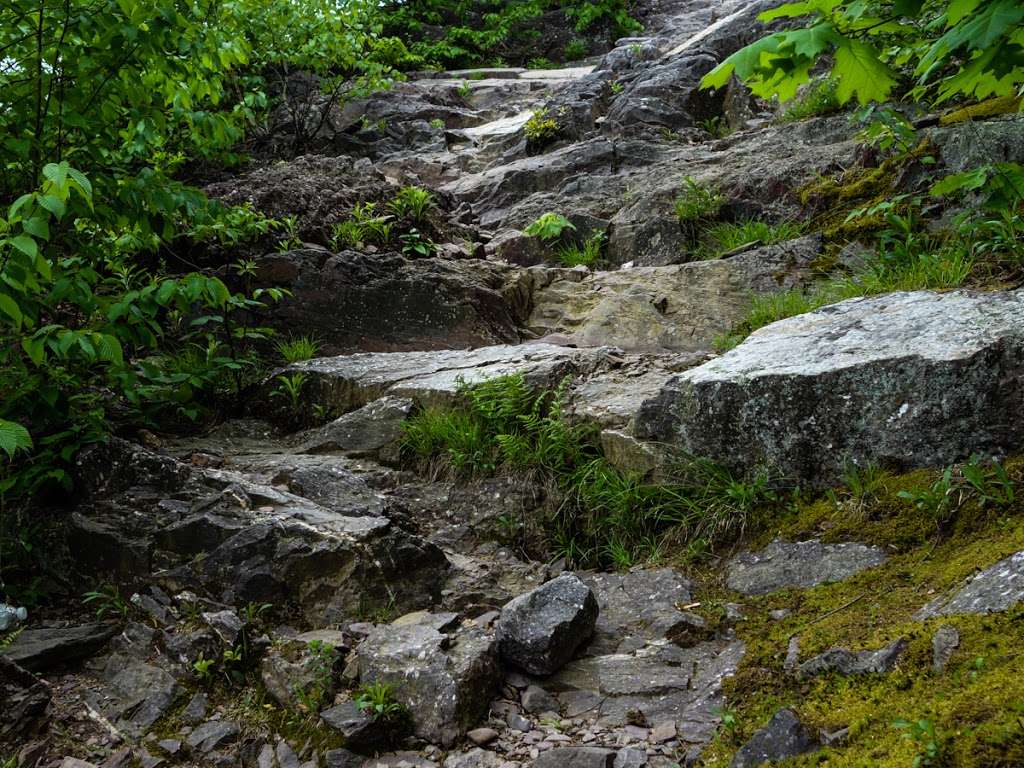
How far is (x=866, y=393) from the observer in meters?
4.08

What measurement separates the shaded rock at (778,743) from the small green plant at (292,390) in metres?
4.61

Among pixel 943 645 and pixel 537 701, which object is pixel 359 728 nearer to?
pixel 537 701

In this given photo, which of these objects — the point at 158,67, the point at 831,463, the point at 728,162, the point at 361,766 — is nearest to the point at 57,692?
the point at 361,766

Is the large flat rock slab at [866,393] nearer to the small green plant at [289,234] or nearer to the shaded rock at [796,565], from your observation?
the shaded rock at [796,565]

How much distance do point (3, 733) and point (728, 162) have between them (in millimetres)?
8389

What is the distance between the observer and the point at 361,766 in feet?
10.1

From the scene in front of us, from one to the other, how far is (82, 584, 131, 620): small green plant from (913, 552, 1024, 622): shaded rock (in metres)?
3.83

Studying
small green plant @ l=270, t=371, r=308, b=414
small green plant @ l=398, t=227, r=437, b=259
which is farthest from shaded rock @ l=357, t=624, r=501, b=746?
small green plant @ l=398, t=227, r=437, b=259

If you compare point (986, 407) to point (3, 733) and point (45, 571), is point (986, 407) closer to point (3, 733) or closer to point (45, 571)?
point (3, 733)

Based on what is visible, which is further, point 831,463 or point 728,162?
point 728,162

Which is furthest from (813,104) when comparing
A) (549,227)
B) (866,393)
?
(866,393)

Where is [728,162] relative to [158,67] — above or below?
below

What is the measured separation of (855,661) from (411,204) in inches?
273

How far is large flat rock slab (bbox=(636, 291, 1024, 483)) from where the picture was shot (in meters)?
3.85
